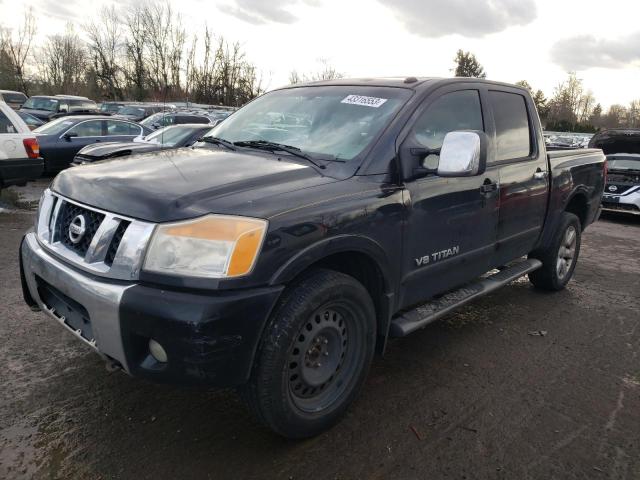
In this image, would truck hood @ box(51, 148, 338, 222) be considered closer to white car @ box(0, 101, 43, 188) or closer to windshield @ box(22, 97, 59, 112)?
white car @ box(0, 101, 43, 188)

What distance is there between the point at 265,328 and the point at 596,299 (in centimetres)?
421

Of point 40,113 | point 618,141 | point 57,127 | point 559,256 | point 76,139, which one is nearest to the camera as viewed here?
point 559,256

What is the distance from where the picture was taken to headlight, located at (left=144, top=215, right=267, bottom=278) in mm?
2135

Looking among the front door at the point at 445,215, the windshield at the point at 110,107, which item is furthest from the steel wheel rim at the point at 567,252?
the windshield at the point at 110,107

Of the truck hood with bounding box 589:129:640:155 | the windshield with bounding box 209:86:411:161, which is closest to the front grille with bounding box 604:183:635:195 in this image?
the truck hood with bounding box 589:129:640:155

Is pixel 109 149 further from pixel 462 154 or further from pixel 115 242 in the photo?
pixel 462 154

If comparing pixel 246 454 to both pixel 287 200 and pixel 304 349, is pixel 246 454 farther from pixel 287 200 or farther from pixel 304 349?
pixel 287 200

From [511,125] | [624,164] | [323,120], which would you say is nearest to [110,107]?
[624,164]

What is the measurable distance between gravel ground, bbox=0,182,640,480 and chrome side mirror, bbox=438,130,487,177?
54.6 inches

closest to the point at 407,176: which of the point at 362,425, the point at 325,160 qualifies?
the point at 325,160

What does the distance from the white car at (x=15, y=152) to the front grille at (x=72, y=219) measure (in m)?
6.11

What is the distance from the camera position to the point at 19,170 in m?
7.87

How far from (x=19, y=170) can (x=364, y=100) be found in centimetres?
677

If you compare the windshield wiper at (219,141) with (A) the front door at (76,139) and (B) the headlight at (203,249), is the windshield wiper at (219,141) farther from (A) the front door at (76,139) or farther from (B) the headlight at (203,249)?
(A) the front door at (76,139)
